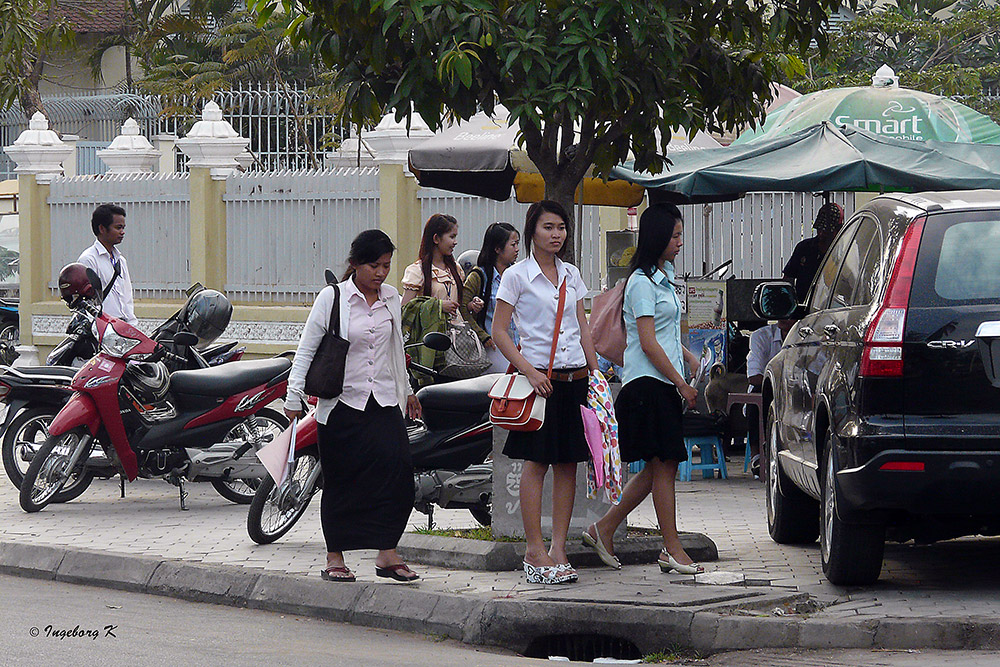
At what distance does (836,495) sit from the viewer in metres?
6.72

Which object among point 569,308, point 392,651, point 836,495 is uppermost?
point 569,308

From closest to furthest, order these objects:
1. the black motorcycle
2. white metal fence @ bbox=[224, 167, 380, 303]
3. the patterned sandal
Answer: the patterned sandal → the black motorcycle → white metal fence @ bbox=[224, 167, 380, 303]

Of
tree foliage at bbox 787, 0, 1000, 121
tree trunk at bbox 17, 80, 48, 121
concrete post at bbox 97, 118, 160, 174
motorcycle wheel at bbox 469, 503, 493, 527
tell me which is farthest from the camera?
tree foliage at bbox 787, 0, 1000, 121

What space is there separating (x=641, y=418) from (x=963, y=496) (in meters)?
1.69

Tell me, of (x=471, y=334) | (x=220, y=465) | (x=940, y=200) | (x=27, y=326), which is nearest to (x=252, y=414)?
(x=220, y=465)

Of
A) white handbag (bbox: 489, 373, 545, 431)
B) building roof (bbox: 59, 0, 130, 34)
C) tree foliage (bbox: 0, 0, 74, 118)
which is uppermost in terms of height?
building roof (bbox: 59, 0, 130, 34)

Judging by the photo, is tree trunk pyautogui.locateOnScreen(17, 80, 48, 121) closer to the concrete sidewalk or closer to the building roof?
the building roof

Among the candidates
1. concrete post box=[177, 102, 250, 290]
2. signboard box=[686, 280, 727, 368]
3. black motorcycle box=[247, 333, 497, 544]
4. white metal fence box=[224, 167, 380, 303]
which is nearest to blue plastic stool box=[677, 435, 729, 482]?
signboard box=[686, 280, 727, 368]

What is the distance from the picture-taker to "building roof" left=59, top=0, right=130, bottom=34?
37.3m

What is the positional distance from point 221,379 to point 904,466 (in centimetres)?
522

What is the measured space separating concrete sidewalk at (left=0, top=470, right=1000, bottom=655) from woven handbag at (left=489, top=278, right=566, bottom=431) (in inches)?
29.4

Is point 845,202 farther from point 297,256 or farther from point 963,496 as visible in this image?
point 963,496

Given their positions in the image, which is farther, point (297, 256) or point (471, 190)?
point (297, 256)

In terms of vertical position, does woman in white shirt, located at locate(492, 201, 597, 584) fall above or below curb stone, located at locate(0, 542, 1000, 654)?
above
